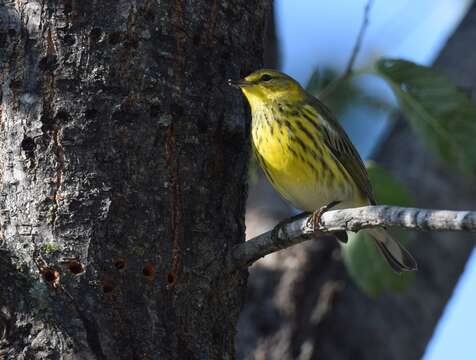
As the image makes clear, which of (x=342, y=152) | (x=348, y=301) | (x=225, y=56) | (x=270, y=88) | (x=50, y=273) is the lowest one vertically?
(x=348, y=301)

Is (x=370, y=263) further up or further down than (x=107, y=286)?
further down

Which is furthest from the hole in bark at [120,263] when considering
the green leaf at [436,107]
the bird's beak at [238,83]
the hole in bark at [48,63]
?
Answer: the green leaf at [436,107]

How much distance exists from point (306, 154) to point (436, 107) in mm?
746

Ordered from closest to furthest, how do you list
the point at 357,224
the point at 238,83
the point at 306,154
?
the point at 357,224
the point at 238,83
the point at 306,154

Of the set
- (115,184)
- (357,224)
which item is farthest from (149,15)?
(357,224)

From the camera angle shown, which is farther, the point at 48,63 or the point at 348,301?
the point at 348,301

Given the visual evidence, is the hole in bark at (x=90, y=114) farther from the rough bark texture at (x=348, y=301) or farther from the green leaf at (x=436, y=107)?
the rough bark texture at (x=348, y=301)

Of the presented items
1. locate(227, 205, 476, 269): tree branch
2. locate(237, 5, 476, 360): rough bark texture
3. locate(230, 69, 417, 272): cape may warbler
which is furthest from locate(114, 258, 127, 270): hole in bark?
locate(237, 5, 476, 360): rough bark texture

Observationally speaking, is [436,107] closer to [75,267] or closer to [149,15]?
[149,15]

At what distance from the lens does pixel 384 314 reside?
5.56 metres

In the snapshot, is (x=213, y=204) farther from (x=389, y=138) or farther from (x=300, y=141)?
(x=389, y=138)

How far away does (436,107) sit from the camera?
4.08m

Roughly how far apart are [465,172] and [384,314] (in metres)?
1.64

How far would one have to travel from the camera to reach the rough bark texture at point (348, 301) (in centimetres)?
529
